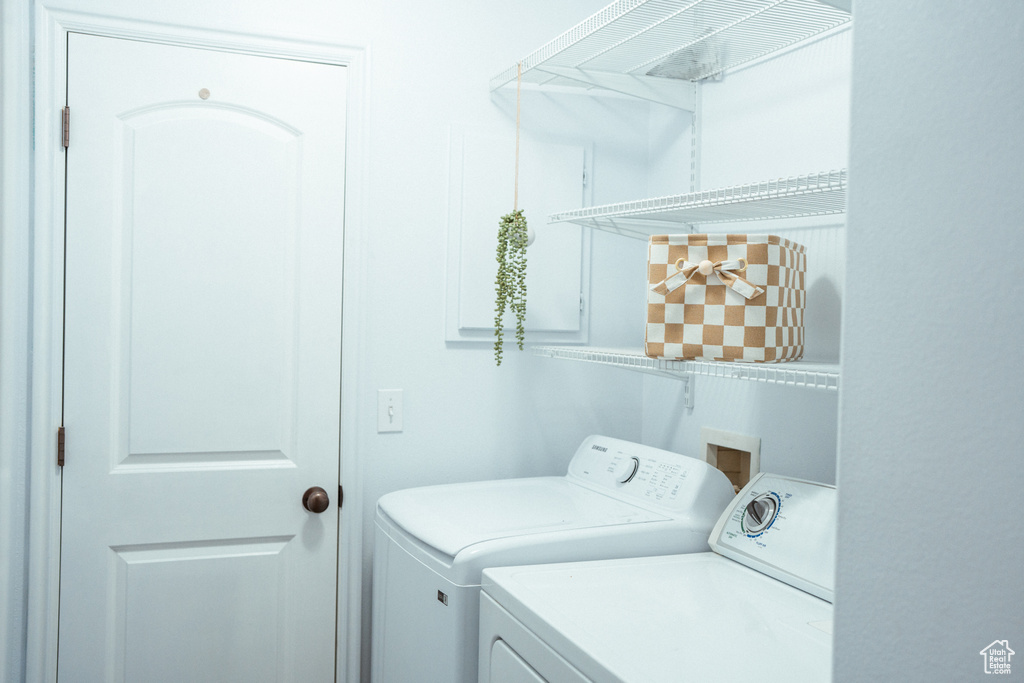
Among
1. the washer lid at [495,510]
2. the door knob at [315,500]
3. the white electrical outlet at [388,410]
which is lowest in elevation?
the door knob at [315,500]

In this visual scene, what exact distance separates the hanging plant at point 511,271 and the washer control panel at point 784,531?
710mm

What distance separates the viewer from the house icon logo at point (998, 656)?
0.43 metres

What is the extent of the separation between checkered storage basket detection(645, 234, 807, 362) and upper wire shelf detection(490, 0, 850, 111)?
1.57 feet

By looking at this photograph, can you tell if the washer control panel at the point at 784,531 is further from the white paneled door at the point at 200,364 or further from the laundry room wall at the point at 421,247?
the white paneled door at the point at 200,364

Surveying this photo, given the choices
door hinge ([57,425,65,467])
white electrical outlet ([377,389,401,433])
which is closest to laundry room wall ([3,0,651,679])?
white electrical outlet ([377,389,401,433])

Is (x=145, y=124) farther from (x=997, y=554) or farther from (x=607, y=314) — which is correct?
(x=997, y=554)

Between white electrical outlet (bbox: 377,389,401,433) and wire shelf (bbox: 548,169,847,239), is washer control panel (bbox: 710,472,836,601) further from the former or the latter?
white electrical outlet (bbox: 377,389,401,433)

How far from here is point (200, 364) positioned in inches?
70.4

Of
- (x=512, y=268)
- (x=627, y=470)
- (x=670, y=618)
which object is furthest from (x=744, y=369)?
(x=512, y=268)

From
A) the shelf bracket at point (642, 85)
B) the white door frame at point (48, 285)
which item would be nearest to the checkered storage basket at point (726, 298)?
the shelf bracket at point (642, 85)

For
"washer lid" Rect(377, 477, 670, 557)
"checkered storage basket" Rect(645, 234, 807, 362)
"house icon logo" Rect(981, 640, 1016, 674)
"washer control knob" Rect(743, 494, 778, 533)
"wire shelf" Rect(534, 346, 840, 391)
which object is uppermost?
"checkered storage basket" Rect(645, 234, 807, 362)

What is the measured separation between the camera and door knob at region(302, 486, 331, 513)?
185 centimetres

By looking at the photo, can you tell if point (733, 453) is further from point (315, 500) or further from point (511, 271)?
point (315, 500)

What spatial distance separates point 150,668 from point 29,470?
0.54 metres
